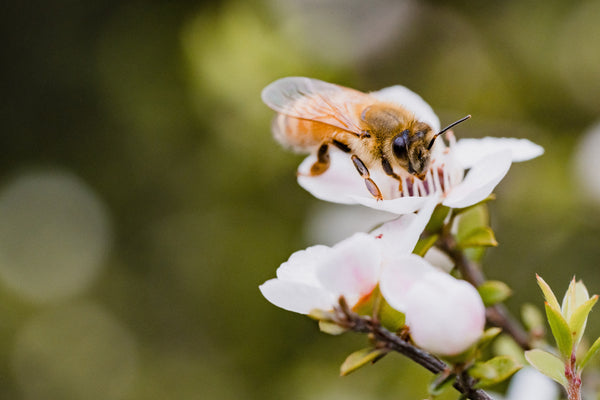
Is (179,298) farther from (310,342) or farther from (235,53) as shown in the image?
(235,53)

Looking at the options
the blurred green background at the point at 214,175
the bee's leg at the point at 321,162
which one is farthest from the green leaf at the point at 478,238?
the blurred green background at the point at 214,175

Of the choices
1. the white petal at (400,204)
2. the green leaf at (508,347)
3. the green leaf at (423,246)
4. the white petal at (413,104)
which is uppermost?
the white petal at (413,104)

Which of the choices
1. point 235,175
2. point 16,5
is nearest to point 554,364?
point 235,175

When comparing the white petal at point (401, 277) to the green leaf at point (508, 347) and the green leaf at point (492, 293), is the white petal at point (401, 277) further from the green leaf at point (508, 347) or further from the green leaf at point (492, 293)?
the green leaf at point (508, 347)

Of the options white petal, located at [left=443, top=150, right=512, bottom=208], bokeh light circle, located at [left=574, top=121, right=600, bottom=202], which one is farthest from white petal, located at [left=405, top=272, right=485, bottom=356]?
bokeh light circle, located at [left=574, top=121, right=600, bottom=202]

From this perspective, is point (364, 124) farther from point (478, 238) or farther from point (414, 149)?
point (478, 238)
